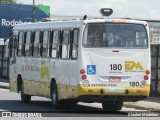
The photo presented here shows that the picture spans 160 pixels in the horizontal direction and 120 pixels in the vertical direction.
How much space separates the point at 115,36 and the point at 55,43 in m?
2.74

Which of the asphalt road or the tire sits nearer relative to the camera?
the asphalt road

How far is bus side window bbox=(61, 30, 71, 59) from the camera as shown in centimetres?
2337

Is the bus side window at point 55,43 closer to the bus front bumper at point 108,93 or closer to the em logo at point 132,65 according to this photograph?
the bus front bumper at point 108,93

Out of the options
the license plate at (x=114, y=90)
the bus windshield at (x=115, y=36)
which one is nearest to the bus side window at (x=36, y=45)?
the bus windshield at (x=115, y=36)

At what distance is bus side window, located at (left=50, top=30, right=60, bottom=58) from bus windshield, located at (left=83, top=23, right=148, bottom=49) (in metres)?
2.29

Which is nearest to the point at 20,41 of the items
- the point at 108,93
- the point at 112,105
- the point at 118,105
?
the point at 112,105

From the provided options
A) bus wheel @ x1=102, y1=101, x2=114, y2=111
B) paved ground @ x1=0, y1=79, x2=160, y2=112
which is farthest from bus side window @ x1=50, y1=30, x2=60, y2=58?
paved ground @ x1=0, y1=79, x2=160, y2=112

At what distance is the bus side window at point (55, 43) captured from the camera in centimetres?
2436

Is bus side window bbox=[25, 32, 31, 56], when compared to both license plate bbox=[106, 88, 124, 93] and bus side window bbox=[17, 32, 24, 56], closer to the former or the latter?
bus side window bbox=[17, 32, 24, 56]

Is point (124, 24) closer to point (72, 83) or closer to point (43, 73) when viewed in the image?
point (72, 83)

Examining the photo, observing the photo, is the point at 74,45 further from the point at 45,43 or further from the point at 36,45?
the point at 36,45

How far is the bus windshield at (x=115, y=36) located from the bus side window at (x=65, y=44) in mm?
1291

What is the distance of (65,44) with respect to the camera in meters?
23.6

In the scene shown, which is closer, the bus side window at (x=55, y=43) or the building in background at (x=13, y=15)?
the bus side window at (x=55, y=43)
